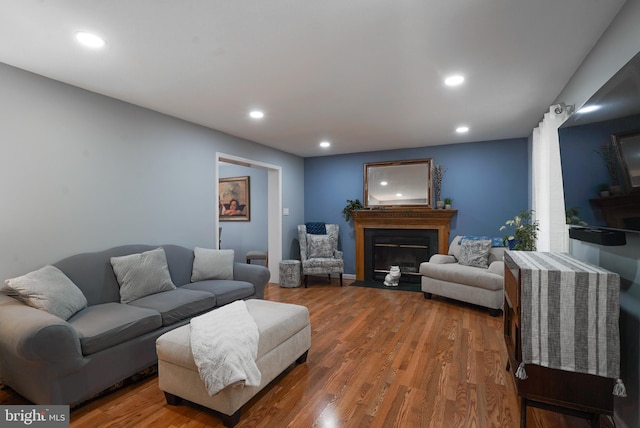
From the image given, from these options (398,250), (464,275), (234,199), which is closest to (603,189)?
(464,275)

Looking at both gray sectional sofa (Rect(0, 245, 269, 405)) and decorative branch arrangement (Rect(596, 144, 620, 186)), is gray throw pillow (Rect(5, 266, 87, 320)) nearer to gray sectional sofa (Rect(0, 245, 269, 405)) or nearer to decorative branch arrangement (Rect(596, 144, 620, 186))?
gray sectional sofa (Rect(0, 245, 269, 405))

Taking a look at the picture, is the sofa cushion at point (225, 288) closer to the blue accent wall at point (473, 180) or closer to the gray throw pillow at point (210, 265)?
the gray throw pillow at point (210, 265)

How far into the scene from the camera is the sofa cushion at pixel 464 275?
150 inches

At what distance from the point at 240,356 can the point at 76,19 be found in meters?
2.20

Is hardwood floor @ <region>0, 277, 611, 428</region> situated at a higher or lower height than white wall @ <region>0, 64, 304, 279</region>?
lower

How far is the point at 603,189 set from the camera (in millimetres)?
1650

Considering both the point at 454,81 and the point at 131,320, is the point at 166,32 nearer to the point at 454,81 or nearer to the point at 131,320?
the point at 131,320

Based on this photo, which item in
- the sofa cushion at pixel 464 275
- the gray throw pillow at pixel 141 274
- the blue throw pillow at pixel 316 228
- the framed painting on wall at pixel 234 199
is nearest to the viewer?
the gray throw pillow at pixel 141 274

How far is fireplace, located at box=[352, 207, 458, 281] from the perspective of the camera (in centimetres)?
526

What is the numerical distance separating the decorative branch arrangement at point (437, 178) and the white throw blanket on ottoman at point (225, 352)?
421 centimetres

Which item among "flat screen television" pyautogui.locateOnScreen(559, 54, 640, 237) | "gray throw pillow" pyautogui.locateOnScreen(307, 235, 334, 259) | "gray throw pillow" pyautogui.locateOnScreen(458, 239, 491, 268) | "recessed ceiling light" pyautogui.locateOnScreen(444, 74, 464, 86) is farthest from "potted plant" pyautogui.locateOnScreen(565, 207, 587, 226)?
"gray throw pillow" pyautogui.locateOnScreen(307, 235, 334, 259)

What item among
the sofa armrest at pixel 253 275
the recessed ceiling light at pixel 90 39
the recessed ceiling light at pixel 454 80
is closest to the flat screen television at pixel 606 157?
the recessed ceiling light at pixel 454 80

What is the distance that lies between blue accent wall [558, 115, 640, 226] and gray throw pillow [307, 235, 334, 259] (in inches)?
155

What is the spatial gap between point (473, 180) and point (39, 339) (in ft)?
18.0
